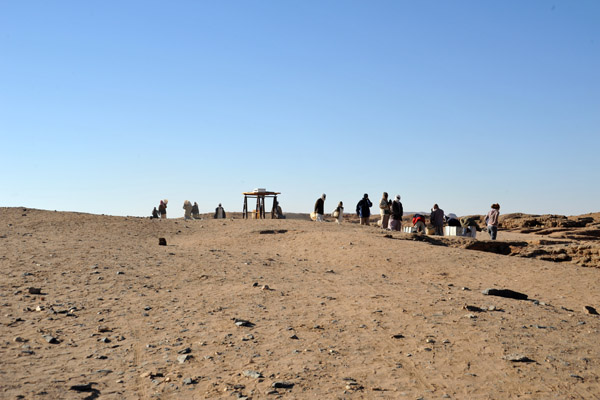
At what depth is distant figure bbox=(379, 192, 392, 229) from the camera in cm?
2239

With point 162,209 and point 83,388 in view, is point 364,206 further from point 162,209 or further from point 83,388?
point 83,388

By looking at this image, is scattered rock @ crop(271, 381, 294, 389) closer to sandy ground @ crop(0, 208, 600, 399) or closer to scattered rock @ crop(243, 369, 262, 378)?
sandy ground @ crop(0, 208, 600, 399)

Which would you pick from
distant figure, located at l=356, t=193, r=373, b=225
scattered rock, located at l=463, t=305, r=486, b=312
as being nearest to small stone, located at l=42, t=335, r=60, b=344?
scattered rock, located at l=463, t=305, r=486, b=312

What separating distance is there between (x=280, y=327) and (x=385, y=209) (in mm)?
15409

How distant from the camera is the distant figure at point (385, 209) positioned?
22.4 meters

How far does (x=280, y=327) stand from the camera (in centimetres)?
775

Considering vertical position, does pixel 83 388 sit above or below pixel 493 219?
below

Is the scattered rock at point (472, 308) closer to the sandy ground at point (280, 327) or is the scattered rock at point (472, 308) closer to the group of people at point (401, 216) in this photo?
the sandy ground at point (280, 327)

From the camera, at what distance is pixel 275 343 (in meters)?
7.12

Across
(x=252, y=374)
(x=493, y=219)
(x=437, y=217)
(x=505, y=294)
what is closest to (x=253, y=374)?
(x=252, y=374)

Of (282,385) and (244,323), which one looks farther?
(244,323)

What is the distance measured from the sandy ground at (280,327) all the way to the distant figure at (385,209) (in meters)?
8.16

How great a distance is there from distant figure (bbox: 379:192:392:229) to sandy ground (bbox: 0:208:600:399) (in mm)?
8165

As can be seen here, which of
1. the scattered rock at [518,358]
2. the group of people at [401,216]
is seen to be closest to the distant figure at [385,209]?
the group of people at [401,216]
